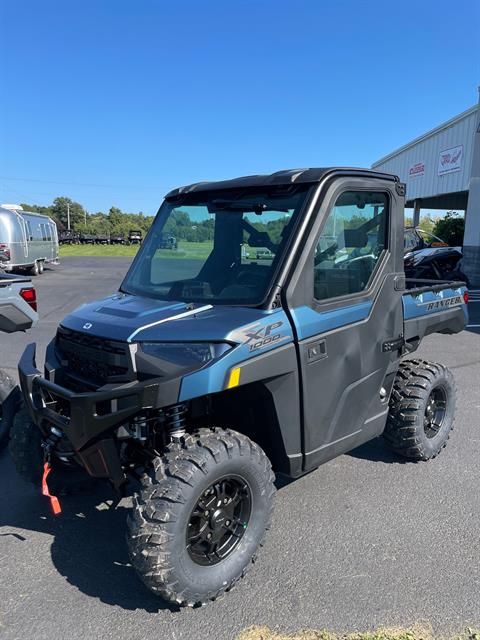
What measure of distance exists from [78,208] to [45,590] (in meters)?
122

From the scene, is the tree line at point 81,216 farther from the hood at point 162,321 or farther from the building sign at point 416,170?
the hood at point 162,321

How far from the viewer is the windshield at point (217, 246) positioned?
304cm

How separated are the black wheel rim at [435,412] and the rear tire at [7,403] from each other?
3.36m

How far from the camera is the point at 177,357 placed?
2.58 metres

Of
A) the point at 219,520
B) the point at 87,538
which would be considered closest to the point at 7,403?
the point at 87,538

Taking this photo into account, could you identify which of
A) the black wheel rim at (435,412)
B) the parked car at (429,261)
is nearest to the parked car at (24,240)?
the parked car at (429,261)

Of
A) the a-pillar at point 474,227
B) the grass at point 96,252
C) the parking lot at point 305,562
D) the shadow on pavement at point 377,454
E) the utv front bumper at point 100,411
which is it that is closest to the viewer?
the utv front bumper at point 100,411

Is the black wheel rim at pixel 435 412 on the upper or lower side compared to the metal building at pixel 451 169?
lower

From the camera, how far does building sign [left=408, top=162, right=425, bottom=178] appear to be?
83.7 feet

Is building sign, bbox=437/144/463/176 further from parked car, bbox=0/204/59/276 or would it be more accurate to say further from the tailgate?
the tailgate

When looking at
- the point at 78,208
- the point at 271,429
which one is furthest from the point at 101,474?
the point at 78,208

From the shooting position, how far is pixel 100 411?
98.7 inches

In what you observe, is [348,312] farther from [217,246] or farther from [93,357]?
[93,357]

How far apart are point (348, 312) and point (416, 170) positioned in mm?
25889
